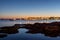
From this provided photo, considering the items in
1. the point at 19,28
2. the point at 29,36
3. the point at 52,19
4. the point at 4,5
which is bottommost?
the point at 29,36

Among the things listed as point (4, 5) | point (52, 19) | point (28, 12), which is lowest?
point (52, 19)

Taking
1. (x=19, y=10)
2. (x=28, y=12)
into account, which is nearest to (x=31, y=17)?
(x=28, y=12)

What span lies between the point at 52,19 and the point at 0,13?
0.86 metres

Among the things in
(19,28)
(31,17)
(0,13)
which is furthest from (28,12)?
(0,13)

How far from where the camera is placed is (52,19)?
1.94 metres

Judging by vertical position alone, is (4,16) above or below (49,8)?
below

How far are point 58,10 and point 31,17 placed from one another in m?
0.46

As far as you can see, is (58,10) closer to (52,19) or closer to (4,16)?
(52,19)

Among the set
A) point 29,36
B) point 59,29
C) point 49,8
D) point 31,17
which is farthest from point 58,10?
point 29,36

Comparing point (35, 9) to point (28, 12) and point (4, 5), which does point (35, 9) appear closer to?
point (28, 12)

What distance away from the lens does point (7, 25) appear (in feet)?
6.21

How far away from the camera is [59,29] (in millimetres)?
1889

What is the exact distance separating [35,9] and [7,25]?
526 mm

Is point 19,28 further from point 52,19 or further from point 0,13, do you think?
point 52,19
